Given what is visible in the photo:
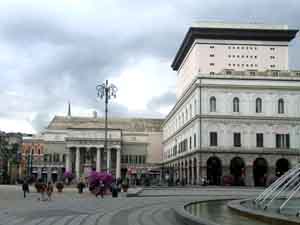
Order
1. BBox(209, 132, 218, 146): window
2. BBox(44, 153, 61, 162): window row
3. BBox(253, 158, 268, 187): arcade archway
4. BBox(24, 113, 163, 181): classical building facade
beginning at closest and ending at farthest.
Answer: BBox(253, 158, 268, 187): arcade archway < BBox(209, 132, 218, 146): window < BBox(24, 113, 163, 181): classical building facade < BBox(44, 153, 61, 162): window row

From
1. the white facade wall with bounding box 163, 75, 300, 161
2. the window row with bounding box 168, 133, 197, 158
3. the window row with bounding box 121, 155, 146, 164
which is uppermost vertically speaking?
the white facade wall with bounding box 163, 75, 300, 161

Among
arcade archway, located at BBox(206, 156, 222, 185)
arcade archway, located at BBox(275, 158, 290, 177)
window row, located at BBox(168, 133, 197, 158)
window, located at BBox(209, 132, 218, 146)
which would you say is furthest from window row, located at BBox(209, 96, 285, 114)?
arcade archway, located at BBox(206, 156, 222, 185)

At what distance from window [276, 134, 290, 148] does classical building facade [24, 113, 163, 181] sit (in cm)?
4231

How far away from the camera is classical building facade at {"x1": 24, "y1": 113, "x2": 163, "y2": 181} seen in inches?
4737

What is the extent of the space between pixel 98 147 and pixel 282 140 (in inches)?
2173

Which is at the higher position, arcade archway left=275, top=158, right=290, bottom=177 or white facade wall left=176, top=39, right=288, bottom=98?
white facade wall left=176, top=39, right=288, bottom=98

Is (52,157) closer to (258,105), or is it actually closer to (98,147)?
(98,147)

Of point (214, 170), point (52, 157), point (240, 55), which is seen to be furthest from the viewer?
point (52, 157)

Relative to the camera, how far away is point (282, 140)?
74.3 metres

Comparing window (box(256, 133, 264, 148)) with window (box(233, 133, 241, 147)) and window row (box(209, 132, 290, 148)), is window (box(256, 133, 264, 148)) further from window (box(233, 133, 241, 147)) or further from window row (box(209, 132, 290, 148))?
window (box(233, 133, 241, 147))

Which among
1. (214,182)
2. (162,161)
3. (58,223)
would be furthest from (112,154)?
(58,223)

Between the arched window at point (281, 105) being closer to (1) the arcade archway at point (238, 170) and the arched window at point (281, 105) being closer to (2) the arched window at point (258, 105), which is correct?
(2) the arched window at point (258, 105)

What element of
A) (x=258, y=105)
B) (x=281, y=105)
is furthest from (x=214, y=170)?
(x=281, y=105)

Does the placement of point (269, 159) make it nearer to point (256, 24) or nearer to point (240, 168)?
point (240, 168)
